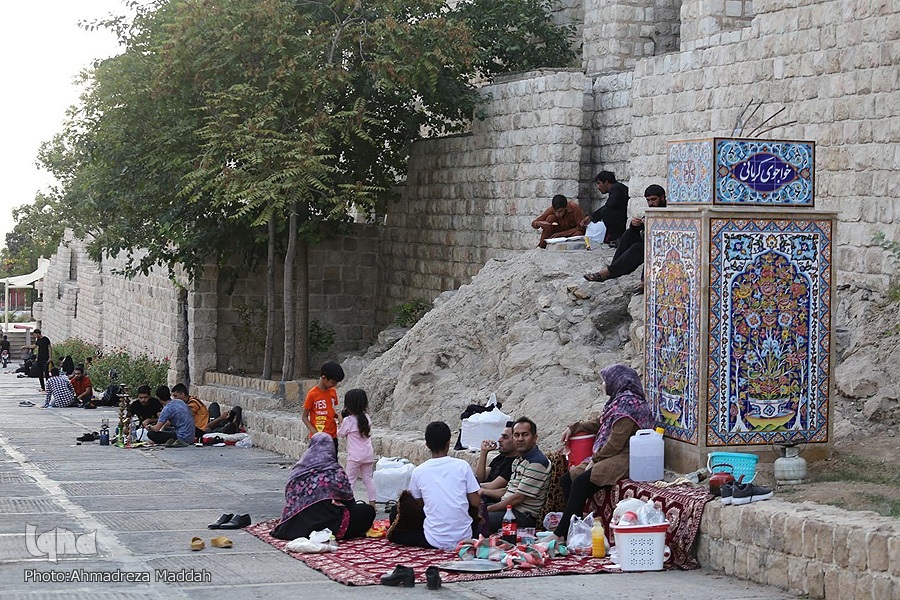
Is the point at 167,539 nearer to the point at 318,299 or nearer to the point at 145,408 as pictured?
the point at 145,408

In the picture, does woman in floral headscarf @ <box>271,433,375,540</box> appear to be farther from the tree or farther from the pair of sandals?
the tree

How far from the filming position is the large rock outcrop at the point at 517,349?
13.6m

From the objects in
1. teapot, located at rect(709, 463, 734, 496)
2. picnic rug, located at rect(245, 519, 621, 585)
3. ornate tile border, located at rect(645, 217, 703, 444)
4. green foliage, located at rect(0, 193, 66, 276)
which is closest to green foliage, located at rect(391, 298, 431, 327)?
ornate tile border, located at rect(645, 217, 703, 444)

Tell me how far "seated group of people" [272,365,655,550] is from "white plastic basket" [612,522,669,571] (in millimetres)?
856

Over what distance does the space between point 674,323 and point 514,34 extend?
40.0 feet

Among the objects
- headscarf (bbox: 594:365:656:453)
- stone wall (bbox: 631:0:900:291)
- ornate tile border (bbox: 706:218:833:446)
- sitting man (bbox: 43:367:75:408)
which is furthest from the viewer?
sitting man (bbox: 43:367:75:408)

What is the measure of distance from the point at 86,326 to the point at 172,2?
2037 cm

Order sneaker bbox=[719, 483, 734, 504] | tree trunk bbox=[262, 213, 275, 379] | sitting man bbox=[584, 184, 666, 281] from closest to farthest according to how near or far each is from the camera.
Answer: sneaker bbox=[719, 483, 734, 504] → sitting man bbox=[584, 184, 666, 281] → tree trunk bbox=[262, 213, 275, 379]

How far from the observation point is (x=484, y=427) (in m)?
12.3

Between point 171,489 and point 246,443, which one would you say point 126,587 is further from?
point 246,443

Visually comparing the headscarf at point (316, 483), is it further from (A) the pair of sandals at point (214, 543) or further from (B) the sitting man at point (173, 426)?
(B) the sitting man at point (173, 426)

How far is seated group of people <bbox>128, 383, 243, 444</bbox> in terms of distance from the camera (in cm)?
1839

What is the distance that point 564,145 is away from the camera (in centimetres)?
1841

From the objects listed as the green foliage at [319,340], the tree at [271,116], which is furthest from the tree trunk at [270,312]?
the green foliage at [319,340]
